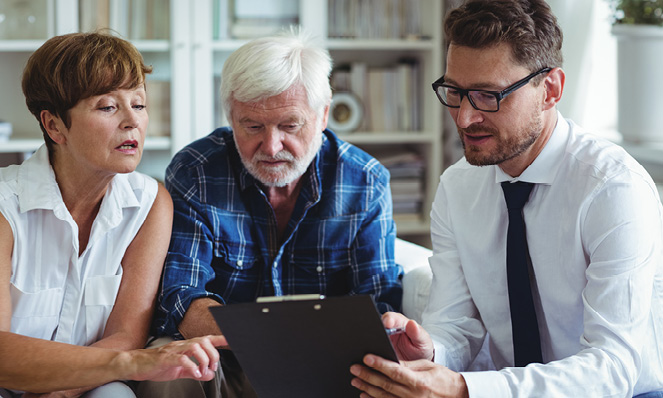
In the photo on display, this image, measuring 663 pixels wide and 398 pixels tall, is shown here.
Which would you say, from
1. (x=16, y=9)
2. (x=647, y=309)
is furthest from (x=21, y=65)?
(x=647, y=309)

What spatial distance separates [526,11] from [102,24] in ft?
7.20

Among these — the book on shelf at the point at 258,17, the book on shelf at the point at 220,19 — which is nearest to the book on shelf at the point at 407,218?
the book on shelf at the point at 258,17

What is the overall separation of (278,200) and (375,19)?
1.81 metres

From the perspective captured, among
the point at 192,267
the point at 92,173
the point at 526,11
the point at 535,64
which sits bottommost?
the point at 192,267

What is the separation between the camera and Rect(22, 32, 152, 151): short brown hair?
1.57m

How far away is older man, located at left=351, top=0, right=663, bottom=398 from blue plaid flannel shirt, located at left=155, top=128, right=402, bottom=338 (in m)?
0.24

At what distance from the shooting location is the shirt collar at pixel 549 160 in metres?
1.56

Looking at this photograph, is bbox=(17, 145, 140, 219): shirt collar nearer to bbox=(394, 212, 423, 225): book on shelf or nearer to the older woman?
the older woman

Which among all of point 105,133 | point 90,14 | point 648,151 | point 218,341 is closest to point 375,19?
point 90,14

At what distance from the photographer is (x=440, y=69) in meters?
3.54

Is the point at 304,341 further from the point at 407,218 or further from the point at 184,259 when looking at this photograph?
the point at 407,218

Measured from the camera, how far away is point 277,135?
182cm

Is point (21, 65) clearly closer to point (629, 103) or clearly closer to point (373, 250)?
point (373, 250)

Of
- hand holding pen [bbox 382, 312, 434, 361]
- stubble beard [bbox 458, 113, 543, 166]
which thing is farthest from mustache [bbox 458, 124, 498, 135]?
hand holding pen [bbox 382, 312, 434, 361]
